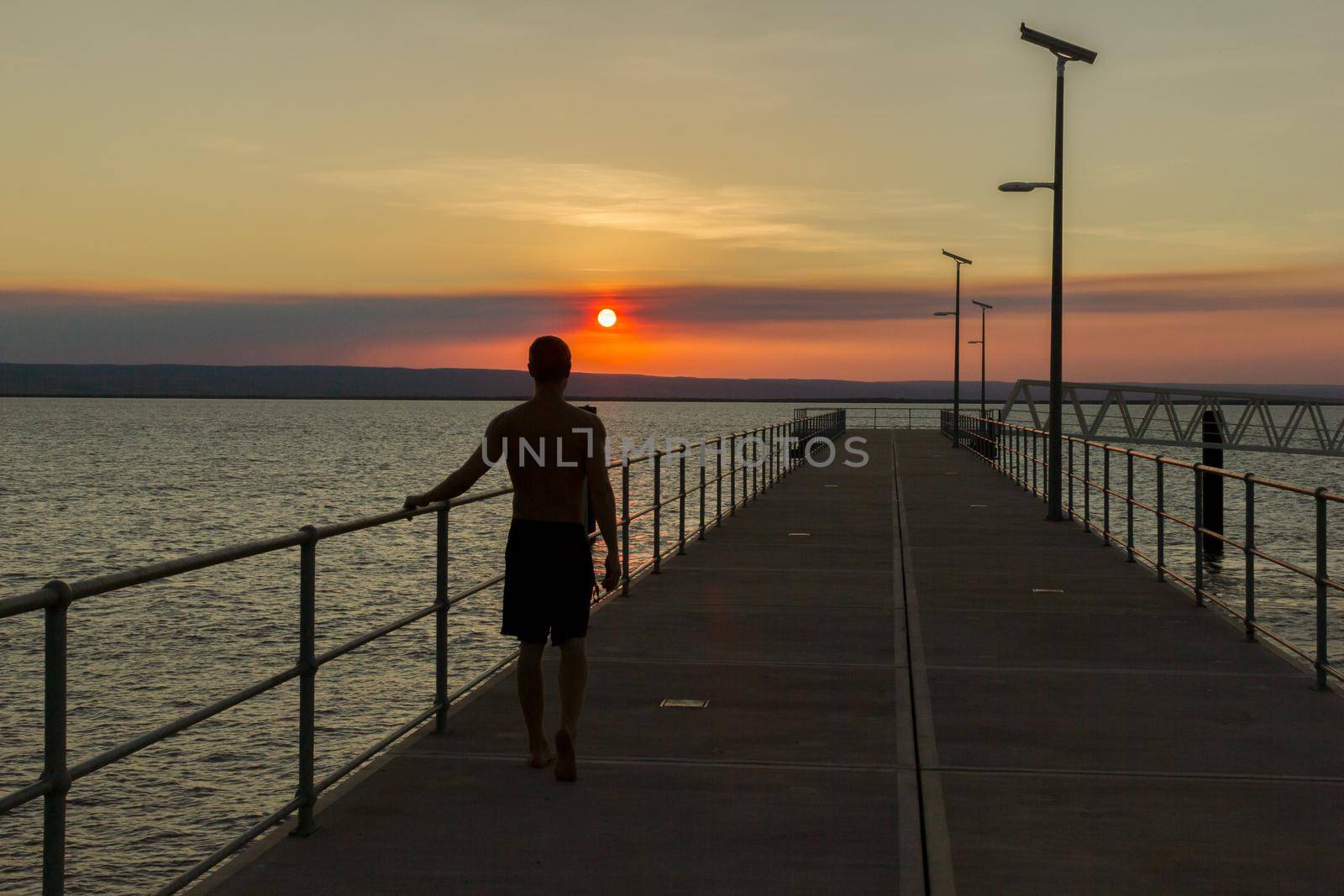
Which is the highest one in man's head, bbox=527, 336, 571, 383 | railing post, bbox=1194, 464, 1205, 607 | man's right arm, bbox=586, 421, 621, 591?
man's head, bbox=527, 336, 571, 383

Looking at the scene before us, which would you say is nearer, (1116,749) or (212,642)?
(1116,749)

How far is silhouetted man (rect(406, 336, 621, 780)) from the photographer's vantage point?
20.2ft

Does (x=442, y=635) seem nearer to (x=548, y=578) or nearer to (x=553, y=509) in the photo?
(x=548, y=578)

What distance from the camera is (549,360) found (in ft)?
20.4

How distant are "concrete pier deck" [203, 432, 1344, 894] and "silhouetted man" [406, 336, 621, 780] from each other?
563 millimetres

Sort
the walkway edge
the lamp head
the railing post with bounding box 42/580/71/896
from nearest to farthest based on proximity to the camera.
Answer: the railing post with bounding box 42/580/71/896 < the walkway edge < the lamp head

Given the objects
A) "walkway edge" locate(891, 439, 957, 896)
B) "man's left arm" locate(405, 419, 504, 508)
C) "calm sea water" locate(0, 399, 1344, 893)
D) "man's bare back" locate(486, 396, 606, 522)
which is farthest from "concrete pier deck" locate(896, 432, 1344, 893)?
"calm sea water" locate(0, 399, 1344, 893)

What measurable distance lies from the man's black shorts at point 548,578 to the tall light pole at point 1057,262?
15201 mm

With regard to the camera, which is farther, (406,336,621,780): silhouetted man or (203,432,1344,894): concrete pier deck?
(406,336,621,780): silhouetted man

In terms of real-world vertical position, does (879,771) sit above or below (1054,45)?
below

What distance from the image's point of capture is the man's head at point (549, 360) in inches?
245

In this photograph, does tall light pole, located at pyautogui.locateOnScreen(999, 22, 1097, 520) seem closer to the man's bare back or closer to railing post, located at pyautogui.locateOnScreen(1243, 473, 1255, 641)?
railing post, located at pyautogui.locateOnScreen(1243, 473, 1255, 641)

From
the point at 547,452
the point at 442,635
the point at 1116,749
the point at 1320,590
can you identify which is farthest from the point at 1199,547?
the point at 547,452

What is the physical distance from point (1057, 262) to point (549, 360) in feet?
57.1
